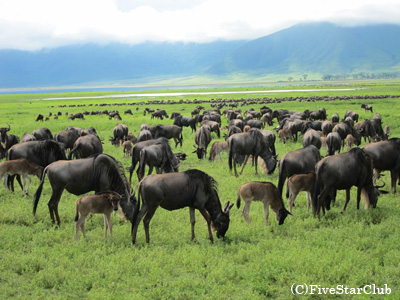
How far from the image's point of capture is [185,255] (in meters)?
8.04

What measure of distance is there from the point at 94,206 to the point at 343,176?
702 cm

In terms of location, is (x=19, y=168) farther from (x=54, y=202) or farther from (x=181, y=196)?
(x=181, y=196)

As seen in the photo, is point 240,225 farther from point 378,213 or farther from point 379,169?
point 379,169

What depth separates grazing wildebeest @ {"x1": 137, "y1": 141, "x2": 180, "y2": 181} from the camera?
14.2 m

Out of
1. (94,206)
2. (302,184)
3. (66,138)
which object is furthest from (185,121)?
(94,206)

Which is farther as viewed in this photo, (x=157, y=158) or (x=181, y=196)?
(x=157, y=158)

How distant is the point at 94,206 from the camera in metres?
9.06

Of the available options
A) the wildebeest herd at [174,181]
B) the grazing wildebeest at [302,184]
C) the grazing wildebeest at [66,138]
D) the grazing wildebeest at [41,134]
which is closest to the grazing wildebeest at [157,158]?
the wildebeest herd at [174,181]

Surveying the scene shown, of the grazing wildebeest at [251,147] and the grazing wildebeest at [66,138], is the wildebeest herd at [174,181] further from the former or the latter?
the grazing wildebeest at [66,138]

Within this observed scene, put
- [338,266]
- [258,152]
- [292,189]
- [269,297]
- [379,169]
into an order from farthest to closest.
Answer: [258,152], [379,169], [292,189], [338,266], [269,297]

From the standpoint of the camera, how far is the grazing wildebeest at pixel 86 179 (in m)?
10.0

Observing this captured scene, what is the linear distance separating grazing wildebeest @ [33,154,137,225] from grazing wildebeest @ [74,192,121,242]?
0.93 m

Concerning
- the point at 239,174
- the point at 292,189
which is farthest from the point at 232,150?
the point at 292,189

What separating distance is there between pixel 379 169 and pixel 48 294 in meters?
11.4
